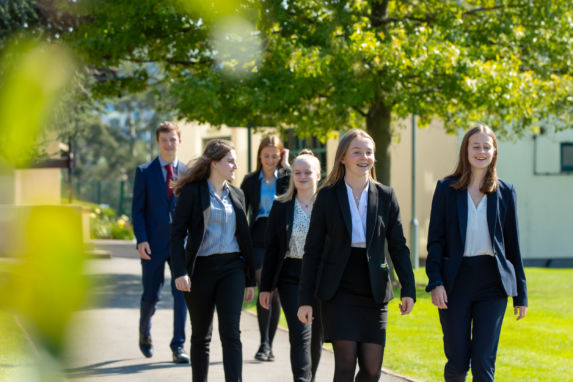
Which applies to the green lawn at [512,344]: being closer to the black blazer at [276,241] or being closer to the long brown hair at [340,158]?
the black blazer at [276,241]

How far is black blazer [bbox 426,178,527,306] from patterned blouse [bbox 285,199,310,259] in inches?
38.3

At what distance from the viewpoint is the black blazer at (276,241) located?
541 centimetres

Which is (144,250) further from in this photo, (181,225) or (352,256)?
(352,256)

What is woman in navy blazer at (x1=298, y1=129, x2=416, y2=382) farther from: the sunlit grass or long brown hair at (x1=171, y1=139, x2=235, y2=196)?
the sunlit grass

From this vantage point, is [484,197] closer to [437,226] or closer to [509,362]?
[437,226]

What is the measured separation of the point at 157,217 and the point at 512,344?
3808mm

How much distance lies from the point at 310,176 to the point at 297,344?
111cm

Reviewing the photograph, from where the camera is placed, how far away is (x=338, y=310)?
14.3 feet

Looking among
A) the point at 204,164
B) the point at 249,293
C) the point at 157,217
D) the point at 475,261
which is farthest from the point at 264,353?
the point at 475,261

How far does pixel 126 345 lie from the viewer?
3.47 meters

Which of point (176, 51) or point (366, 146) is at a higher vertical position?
point (176, 51)

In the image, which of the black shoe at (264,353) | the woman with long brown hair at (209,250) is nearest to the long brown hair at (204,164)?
the woman with long brown hair at (209,250)

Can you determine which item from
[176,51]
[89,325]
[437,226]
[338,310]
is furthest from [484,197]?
[176,51]

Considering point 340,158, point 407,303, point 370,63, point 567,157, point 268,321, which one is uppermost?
point 370,63
